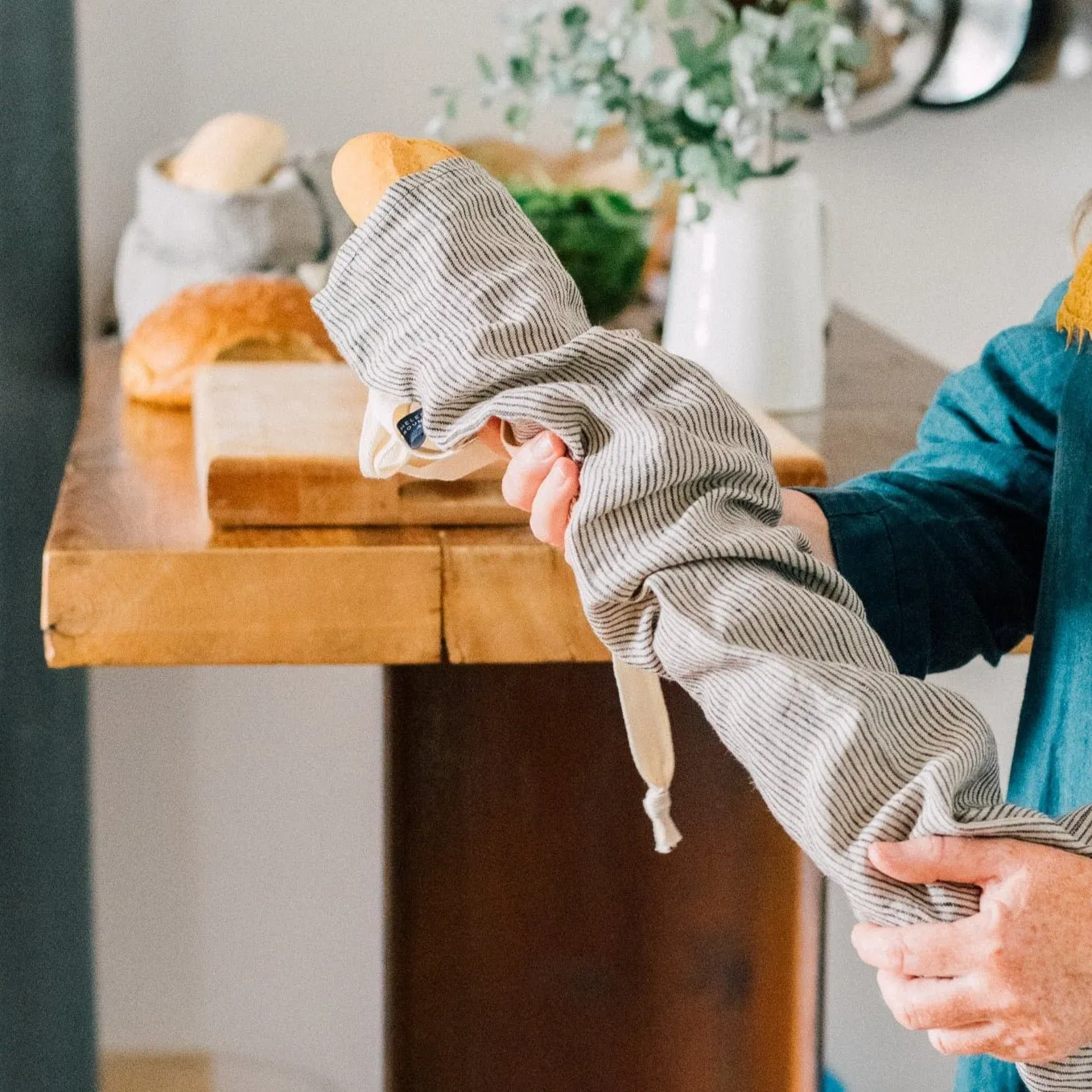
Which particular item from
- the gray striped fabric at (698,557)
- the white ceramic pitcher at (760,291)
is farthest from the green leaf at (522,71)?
the gray striped fabric at (698,557)

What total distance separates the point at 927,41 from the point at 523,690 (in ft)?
2.62

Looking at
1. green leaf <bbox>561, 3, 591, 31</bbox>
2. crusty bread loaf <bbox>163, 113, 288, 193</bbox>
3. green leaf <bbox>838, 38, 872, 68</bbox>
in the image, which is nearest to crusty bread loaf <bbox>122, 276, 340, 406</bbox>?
crusty bread loaf <bbox>163, 113, 288, 193</bbox>

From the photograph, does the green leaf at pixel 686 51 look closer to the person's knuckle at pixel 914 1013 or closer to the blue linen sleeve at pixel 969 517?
the blue linen sleeve at pixel 969 517

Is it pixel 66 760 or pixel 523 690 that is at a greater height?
pixel 523 690

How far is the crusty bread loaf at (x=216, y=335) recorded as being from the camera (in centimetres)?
90

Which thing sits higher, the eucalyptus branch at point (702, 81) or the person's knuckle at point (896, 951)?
the eucalyptus branch at point (702, 81)

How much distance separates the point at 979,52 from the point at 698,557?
42.9 inches

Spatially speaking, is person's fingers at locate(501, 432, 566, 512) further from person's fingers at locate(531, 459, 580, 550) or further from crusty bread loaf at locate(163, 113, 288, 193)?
crusty bread loaf at locate(163, 113, 288, 193)

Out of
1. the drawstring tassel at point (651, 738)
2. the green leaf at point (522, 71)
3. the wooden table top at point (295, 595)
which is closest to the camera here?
the drawstring tassel at point (651, 738)

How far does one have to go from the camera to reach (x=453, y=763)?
0.83 m

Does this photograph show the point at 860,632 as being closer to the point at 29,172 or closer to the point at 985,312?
the point at 29,172

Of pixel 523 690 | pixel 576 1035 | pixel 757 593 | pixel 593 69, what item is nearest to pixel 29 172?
pixel 593 69

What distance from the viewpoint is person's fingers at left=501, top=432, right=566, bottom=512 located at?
435mm

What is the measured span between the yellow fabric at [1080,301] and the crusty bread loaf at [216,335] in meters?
0.50
